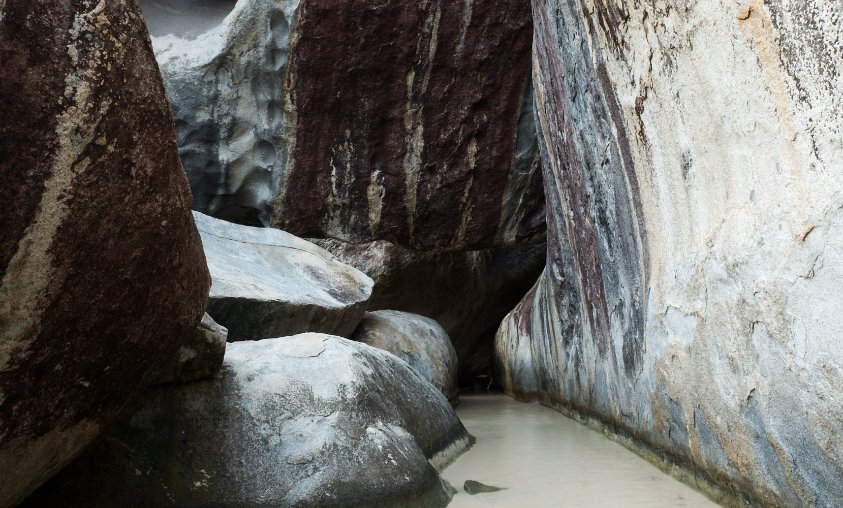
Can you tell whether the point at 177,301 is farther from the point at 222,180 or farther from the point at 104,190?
the point at 222,180

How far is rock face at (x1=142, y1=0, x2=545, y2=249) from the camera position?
5.66 meters

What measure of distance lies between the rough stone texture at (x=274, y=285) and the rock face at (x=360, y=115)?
0.89m

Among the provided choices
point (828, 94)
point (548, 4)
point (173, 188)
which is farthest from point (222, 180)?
point (828, 94)

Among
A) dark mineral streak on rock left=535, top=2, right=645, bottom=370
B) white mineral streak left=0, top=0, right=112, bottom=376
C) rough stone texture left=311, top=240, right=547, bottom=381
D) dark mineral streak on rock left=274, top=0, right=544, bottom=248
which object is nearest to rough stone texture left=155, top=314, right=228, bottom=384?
white mineral streak left=0, top=0, right=112, bottom=376

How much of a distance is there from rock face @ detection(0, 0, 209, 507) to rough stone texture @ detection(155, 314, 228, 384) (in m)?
0.41

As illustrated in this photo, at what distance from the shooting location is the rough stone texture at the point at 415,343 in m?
5.21

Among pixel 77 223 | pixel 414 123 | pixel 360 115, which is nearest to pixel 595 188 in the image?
pixel 77 223

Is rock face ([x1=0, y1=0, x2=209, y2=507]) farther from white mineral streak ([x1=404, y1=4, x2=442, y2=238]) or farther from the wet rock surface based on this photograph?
white mineral streak ([x1=404, y1=4, x2=442, y2=238])

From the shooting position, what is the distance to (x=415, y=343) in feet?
17.8

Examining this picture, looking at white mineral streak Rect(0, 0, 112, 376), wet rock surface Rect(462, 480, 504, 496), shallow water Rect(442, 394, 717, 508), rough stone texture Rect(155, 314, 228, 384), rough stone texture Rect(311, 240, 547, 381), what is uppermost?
rough stone texture Rect(311, 240, 547, 381)

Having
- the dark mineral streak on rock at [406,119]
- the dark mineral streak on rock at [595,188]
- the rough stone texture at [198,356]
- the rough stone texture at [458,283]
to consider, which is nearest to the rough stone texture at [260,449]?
the rough stone texture at [198,356]

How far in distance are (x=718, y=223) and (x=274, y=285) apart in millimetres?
2631

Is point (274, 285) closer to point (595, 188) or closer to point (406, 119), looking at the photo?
point (595, 188)

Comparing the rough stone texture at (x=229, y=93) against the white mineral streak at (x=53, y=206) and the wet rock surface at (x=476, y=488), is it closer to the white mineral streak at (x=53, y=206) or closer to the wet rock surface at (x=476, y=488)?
the wet rock surface at (x=476, y=488)
